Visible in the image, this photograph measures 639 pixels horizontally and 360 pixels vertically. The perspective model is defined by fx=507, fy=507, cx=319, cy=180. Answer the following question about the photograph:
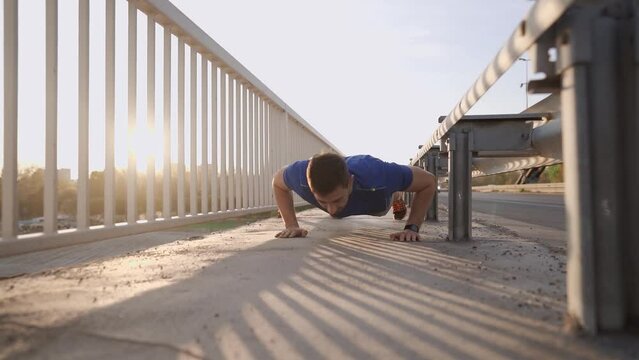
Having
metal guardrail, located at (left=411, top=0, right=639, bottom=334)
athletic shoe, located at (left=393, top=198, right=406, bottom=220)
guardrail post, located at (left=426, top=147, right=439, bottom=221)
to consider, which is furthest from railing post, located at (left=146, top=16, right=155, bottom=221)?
athletic shoe, located at (left=393, top=198, right=406, bottom=220)

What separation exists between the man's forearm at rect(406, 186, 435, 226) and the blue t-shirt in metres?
0.13

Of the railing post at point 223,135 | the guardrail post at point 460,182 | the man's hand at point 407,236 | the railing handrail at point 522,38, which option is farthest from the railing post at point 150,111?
the railing handrail at point 522,38

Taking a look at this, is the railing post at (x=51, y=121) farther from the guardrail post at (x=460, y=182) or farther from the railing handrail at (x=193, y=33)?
the guardrail post at (x=460, y=182)

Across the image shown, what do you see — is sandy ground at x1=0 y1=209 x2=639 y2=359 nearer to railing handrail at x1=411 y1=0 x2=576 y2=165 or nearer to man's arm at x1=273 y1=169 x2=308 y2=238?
railing handrail at x1=411 y1=0 x2=576 y2=165

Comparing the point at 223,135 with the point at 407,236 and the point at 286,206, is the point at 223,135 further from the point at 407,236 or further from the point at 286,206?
the point at 407,236

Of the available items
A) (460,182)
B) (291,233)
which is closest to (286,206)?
(291,233)

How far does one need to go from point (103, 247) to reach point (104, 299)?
A: 6.27 ft

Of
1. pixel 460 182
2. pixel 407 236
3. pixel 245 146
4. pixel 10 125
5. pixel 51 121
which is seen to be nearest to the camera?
pixel 10 125

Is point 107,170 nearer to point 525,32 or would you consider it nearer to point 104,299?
point 104,299

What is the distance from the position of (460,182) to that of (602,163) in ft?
6.77

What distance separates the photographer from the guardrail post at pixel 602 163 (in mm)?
1105

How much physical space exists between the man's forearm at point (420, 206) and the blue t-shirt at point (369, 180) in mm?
134

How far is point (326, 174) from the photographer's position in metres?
2.94

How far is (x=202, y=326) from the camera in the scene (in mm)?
1254
